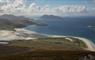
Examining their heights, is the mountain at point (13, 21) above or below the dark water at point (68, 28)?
above

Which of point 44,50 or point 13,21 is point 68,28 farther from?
point 13,21

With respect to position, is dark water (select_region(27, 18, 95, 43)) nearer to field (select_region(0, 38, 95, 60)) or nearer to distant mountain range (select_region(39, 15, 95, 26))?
distant mountain range (select_region(39, 15, 95, 26))

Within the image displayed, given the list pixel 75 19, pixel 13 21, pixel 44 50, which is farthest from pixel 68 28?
pixel 13 21

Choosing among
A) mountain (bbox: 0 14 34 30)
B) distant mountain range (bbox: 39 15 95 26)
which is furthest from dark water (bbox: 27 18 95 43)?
mountain (bbox: 0 14 34 30)

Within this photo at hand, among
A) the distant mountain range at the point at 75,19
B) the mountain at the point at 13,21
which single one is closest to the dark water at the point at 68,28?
the distant mountain range at the point at 75,19

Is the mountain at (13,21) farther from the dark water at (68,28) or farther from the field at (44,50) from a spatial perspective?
the field at (44,50)

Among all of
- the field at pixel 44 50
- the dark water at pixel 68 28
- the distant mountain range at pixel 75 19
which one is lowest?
the field at pixel 44 50

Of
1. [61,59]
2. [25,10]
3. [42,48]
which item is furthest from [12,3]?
[61,59]
